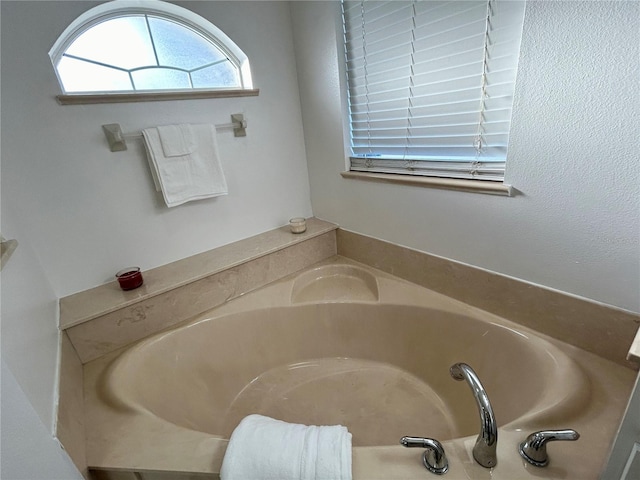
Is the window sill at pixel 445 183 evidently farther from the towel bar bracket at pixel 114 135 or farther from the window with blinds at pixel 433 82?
the towel bar bracket at pixel 114 135

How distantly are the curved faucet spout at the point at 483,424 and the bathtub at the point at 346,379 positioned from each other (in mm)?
28

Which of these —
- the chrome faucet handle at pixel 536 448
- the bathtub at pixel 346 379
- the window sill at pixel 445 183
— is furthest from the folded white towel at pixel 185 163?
the chrome faucet handle at pixel 536 448

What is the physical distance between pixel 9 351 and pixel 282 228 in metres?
1.46

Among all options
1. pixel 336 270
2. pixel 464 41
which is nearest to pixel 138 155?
pixel 336 270

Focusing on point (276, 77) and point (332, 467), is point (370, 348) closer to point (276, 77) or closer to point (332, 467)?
point (332, 467)

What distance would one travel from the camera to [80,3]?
124cm

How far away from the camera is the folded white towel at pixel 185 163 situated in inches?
57.3

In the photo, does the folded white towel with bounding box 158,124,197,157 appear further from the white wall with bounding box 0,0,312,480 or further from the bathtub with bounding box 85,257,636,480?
the bathtub with bounding box 85,257,636,480

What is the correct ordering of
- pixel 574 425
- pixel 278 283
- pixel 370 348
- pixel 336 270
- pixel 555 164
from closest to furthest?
1. pixel 574 425
2. pixel 555 164
3. pixel 370 348
4. pixel 278 283
5. pixel 336 270

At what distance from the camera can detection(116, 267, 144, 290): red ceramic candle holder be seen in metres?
1.41

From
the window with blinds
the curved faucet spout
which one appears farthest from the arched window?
the curved faucet spout

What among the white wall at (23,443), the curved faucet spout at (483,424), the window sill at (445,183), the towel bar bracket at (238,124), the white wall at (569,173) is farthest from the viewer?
the towel bar bracket at (238,124)

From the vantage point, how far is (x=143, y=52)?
1478 mm

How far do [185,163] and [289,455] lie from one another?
1.33 metres
